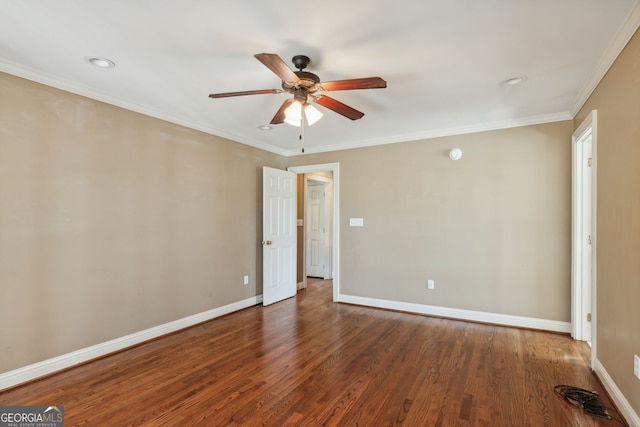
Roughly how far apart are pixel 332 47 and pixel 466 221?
282cm

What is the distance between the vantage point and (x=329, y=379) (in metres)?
2.47

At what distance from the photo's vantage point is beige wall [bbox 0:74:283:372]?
2395mm

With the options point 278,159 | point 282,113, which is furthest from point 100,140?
point 278,159

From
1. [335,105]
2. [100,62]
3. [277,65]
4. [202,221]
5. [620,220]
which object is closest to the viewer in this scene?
[277,65]

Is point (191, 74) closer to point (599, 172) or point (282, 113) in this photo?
point (282, 113)

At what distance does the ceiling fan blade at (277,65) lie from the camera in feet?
5.59

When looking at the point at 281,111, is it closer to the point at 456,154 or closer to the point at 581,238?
the point at 456,154

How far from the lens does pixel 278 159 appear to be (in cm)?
512

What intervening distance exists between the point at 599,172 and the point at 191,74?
3.31 meters

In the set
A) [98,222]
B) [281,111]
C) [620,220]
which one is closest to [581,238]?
[620,220]

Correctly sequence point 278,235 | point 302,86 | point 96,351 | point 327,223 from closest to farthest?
point 302,86 < point 96,351 < point 278,235 < point 327,223

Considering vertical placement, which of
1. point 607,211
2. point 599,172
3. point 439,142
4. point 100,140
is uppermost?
point 439,142

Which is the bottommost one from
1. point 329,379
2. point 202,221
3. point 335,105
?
point 329,379

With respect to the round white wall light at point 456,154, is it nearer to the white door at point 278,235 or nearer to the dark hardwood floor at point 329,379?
the dark hardwood floor at point 329,379
